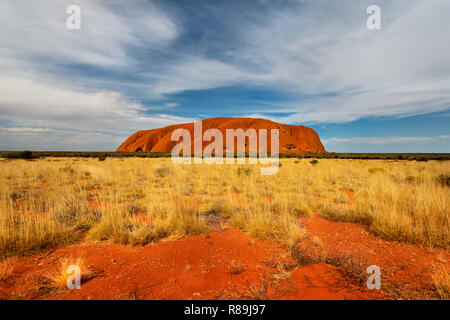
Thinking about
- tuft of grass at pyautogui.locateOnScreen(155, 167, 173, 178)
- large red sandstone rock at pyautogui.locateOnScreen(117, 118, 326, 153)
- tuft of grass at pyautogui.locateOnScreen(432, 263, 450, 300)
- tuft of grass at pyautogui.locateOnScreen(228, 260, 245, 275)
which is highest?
large red sandstone rock at pyautogui.locateOnScreen(117, 118, 326, 153)

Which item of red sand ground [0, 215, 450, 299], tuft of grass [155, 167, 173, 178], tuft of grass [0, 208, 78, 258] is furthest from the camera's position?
tuft of grass [155, 167, 173, 178]

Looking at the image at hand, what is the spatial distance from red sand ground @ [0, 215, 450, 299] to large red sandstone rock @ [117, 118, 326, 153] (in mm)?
77610

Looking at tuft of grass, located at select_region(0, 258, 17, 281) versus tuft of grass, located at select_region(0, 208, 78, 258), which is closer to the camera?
tuft of grass, located at select_region(0, 258, 17, 281)

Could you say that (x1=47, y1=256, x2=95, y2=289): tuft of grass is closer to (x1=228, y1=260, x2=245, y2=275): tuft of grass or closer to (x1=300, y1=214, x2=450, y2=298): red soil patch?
(x1=228, y1=260, x2=245, y2=275): tuft of grass

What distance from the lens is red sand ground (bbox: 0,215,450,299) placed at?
2277mm

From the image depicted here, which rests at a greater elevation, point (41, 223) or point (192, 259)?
point (41, 223)

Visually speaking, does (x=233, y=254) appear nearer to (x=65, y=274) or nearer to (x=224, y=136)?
(x=65, y=274)

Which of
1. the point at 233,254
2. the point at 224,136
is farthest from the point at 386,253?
the point at 224,136

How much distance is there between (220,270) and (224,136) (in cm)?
8267

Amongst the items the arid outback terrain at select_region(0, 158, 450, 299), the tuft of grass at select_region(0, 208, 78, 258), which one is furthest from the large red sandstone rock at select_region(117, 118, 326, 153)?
the tuft of grass at select_region(0, 208, 78, 258)
